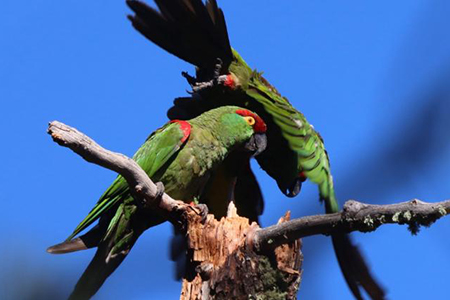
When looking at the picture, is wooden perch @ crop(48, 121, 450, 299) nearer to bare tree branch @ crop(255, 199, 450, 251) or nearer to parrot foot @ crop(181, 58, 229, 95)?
bare tree branch @ crop(255, 199, 450, 251)

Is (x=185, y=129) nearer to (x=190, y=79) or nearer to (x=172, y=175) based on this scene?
(x=172, y=175)

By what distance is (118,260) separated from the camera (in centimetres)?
407

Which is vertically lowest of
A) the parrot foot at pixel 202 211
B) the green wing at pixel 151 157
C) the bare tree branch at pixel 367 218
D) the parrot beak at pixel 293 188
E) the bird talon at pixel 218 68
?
the bare tree branch at pixel 367 218

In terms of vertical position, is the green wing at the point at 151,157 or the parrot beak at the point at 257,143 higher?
the parrot beak at the point at 257,143

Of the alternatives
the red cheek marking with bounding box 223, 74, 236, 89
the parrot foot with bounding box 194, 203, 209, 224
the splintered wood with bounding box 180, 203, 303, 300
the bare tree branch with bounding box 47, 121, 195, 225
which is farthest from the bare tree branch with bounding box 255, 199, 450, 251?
the red cheek marking with bounding box 223, 74, 236, 89

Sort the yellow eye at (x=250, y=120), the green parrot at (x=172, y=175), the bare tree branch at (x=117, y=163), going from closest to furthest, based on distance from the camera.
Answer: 1. the bare tree branch at (x=117, y=163)
2. the green parrot at (x=172, y=175)
3. the yellow eye at (x=250, y=120)

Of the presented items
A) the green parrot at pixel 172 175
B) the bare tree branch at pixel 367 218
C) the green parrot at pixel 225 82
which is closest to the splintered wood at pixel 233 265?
the bare tree branch at pixel 367 218

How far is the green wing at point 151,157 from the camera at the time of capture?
400 centimetres

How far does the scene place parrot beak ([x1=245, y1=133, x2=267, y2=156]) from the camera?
4820 millimetres

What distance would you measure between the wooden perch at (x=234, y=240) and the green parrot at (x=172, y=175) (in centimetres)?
40

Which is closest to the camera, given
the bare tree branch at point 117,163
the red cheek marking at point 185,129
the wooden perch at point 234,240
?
the bare tree branch at point 117,163

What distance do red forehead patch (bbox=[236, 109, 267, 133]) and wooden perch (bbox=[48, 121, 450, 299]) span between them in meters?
1.10

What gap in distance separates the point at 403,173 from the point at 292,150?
396cm

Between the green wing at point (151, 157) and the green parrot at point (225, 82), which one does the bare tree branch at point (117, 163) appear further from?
the green parrot at point (225, 82)
